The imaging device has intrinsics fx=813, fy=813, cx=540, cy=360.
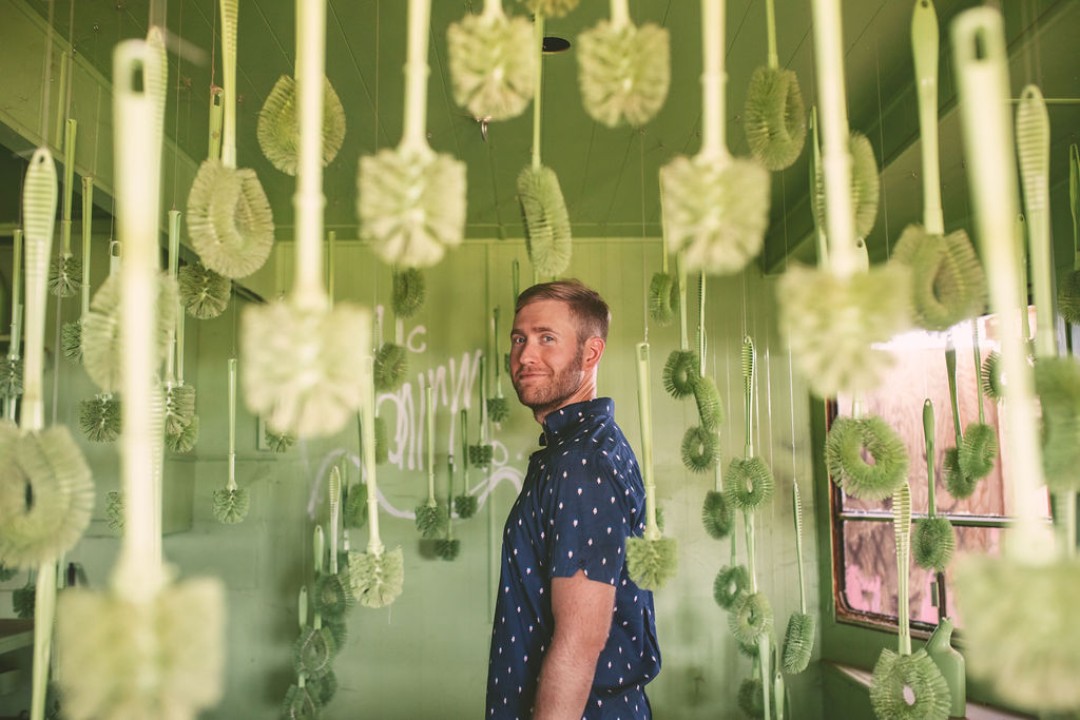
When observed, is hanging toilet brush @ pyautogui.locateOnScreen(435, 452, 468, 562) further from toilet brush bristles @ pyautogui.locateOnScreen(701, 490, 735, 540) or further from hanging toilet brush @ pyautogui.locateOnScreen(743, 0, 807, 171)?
hanging toilet brush @ pyautogui.locateOnScreen(743, 0, 807, 171)

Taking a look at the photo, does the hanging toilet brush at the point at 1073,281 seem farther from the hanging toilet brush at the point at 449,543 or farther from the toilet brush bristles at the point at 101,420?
the hanging toilet brush at the point at 449,543

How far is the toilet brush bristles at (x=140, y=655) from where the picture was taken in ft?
1.05

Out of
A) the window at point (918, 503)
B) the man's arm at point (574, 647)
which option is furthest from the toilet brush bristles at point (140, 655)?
the window at point (918, 503)

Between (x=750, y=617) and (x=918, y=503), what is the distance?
1.53 meters

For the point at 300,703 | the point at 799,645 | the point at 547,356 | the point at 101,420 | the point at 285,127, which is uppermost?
the point at 285,127

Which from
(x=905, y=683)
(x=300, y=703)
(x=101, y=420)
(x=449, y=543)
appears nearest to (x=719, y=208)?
(x=905, y=683)

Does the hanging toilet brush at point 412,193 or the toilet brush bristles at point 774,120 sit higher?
the toilet brush bristles at point 774,120

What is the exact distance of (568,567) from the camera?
1.08 meters

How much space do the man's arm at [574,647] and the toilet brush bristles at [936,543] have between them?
55 cm

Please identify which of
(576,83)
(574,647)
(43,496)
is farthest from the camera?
(576,83)

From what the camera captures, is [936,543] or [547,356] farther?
[547,356]

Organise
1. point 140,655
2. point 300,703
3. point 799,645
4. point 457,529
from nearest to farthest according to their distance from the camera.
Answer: point 140,655 → point 799,645 → point 300,703 → point 457,529

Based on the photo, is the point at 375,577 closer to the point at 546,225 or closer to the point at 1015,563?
the point at 546,225

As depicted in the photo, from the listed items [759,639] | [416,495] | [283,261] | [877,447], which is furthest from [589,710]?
[283,261]
